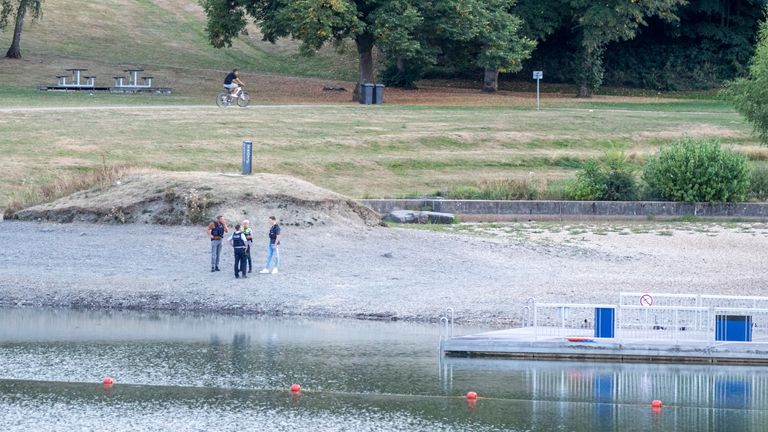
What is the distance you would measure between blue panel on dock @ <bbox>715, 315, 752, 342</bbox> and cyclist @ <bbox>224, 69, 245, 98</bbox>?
39.2 metres

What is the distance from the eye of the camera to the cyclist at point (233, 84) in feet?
196

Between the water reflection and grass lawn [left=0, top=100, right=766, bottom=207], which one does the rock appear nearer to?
grass lawn [left=0, top=100, right=766, bottom=207]

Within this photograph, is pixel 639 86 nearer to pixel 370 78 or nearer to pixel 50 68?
pixel 370 78

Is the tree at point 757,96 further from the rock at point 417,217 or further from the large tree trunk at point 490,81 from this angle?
the large tree trunk at point 490,81

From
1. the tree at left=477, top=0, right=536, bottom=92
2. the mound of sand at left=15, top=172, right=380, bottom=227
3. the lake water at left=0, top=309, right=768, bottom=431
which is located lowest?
the lake water at left=0, top=309, right=768, bottom=431

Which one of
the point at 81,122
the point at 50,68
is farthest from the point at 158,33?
the point at 81,122

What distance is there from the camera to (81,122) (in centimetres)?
5325

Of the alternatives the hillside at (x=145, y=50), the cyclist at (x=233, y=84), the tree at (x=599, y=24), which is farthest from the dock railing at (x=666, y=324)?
the tree at (x=599, y=24)

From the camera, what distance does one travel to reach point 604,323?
2370 cm

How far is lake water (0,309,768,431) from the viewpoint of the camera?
1920 centimetres

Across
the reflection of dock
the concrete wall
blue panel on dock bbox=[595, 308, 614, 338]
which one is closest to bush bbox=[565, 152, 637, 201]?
the concrete wall

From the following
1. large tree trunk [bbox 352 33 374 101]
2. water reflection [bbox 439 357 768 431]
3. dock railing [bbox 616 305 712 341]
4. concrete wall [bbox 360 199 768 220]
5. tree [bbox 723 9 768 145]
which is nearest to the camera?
water reflection [bbox 439 357 768 431]

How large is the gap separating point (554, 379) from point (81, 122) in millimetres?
35555

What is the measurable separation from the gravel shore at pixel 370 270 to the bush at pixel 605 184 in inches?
239
